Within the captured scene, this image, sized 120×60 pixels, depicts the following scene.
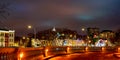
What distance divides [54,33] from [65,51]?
2329 inches

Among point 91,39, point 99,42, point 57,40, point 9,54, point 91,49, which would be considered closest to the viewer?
point 9,54

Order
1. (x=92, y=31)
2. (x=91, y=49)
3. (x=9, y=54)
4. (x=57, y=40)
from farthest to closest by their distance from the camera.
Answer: (x=92, y=31)
(x=57, y=40)
(x=91, y=49)
(x=9, y=54)

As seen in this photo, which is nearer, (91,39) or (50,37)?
(50,37)

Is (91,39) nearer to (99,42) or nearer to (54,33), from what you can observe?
(99,42)

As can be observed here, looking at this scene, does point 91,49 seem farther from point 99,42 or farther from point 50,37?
point 99,42

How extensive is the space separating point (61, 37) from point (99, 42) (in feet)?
58.7

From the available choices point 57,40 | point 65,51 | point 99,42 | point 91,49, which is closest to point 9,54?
point 65,51

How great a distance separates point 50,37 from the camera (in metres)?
104

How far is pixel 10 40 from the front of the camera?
428ft

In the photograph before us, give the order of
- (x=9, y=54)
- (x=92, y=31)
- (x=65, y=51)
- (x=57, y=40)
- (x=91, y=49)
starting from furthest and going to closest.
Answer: (x=92, y=31) → (x=57, y=40) → (x=91, y=49) → (x=65, y=51) → (x=9, y=54)

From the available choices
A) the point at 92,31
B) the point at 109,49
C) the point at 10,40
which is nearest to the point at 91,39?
the point at 92,31

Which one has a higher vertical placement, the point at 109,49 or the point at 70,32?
the point at 70,32

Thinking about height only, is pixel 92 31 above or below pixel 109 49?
above

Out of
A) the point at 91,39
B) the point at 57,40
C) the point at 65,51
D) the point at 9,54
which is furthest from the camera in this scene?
the point at 91,39
